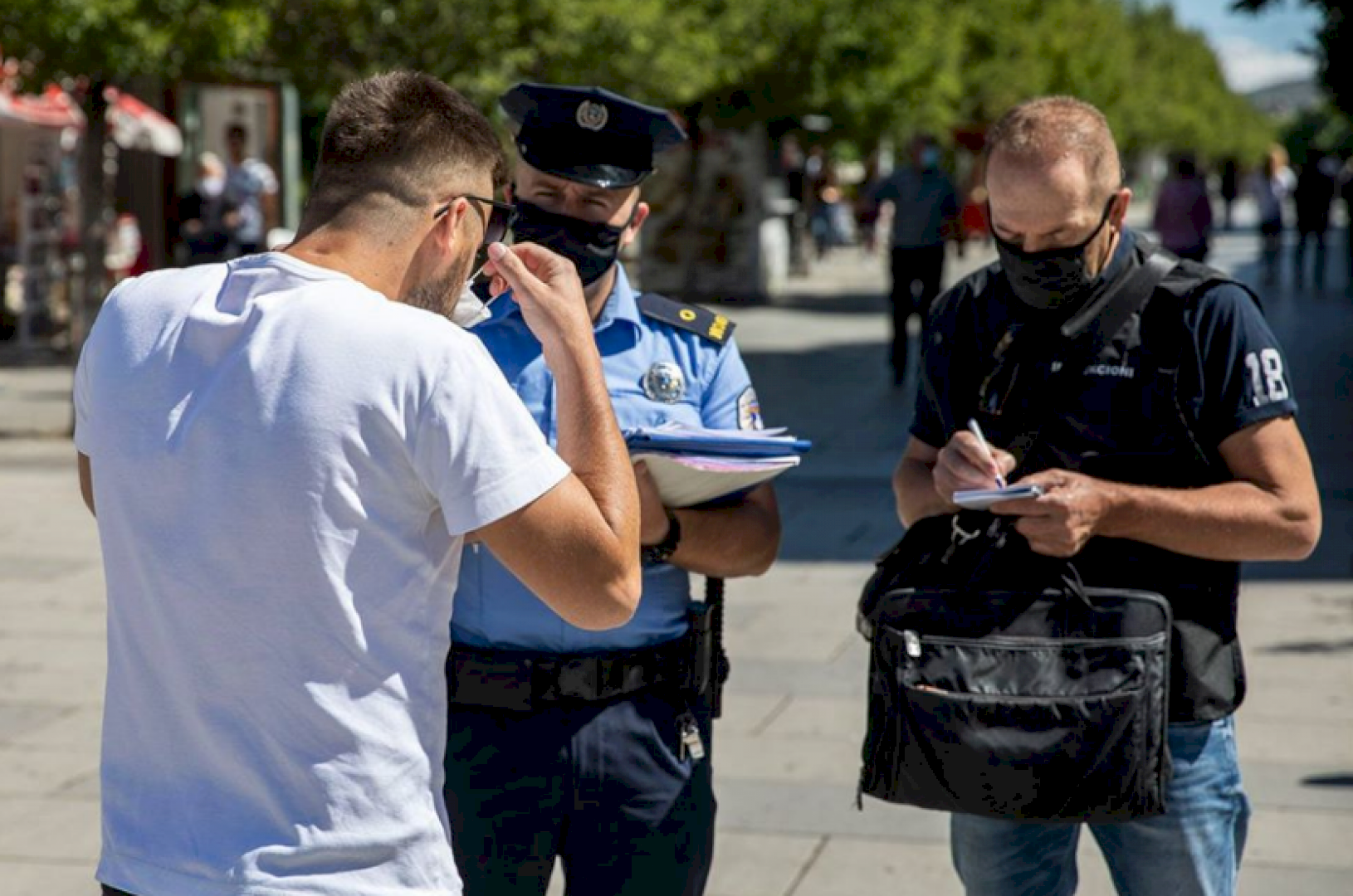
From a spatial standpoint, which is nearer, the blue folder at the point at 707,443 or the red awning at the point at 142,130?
the blue folder at the point at 707,443

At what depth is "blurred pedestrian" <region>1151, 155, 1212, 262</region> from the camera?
59.5 feet

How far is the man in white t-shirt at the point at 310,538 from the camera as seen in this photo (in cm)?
220

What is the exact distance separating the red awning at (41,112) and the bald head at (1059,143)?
Answer: 57.2 ft

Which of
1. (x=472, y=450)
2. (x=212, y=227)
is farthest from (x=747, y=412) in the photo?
(x=212, y=227)

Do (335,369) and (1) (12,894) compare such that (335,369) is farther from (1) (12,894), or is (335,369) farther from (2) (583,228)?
(1) (12,894)

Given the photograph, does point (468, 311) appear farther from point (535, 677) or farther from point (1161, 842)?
point (1161, 842)

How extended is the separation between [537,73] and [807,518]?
9.79m

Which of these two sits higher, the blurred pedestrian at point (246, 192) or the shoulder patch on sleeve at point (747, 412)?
the shoulder patch on sleeve at point (747, 412)

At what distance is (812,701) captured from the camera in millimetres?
6914

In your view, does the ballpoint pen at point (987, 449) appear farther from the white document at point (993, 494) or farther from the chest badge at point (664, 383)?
the chest badge at point (664, 383)

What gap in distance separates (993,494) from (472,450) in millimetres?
1069

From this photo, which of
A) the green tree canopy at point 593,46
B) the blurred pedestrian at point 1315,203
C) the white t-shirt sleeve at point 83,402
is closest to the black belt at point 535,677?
the white t-shirt sleeve at point 83,402

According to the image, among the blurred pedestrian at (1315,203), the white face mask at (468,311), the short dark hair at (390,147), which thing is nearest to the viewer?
the short dark hair at (390,147)

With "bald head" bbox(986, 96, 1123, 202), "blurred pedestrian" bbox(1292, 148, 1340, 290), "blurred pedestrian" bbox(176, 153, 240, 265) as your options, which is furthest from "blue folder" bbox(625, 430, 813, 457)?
"blurred pedestrian" bbox(1292, 148, 1340, 290)
